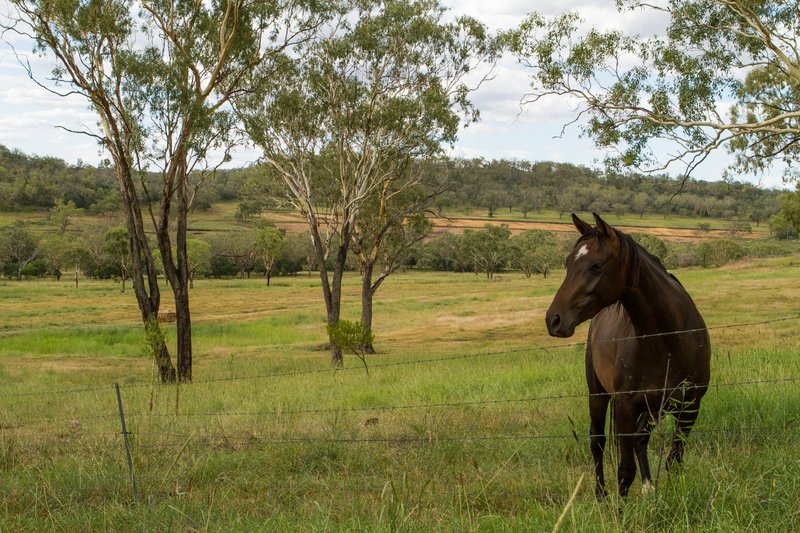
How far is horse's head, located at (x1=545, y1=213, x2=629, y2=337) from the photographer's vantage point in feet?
14.9

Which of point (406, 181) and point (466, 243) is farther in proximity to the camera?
point (466, 243)

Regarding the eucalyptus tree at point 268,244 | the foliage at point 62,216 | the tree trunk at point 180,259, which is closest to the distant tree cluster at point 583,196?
the eucalyptus tree at point 268,244

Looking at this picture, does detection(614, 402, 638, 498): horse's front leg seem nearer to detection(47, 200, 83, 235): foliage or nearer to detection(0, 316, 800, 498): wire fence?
detection(0, 316, 800, 498): wire fence

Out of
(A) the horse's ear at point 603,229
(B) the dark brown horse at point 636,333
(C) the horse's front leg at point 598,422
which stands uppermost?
(A) the horse's ear at point 603,229

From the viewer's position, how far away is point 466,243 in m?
102

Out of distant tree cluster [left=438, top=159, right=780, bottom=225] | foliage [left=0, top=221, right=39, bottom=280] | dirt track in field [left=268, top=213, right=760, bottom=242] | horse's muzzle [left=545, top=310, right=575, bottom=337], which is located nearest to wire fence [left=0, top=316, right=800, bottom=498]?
horse's muzzle [left=545, top=310, right=575, bottom=337]

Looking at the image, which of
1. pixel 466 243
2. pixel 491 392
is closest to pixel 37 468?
pixel 491 392

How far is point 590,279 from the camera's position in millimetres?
4668

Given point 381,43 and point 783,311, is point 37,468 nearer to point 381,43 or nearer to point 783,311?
point 381,43

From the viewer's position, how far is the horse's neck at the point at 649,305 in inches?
199

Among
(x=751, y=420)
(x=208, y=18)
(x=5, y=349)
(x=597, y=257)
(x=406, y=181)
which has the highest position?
(x=208, y=18)

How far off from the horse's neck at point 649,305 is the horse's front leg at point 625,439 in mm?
591

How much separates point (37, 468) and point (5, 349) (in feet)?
99.2

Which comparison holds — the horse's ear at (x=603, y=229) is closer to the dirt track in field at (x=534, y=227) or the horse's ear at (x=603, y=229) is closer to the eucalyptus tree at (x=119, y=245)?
the eucalyptus tree at (x=119, y=245)
